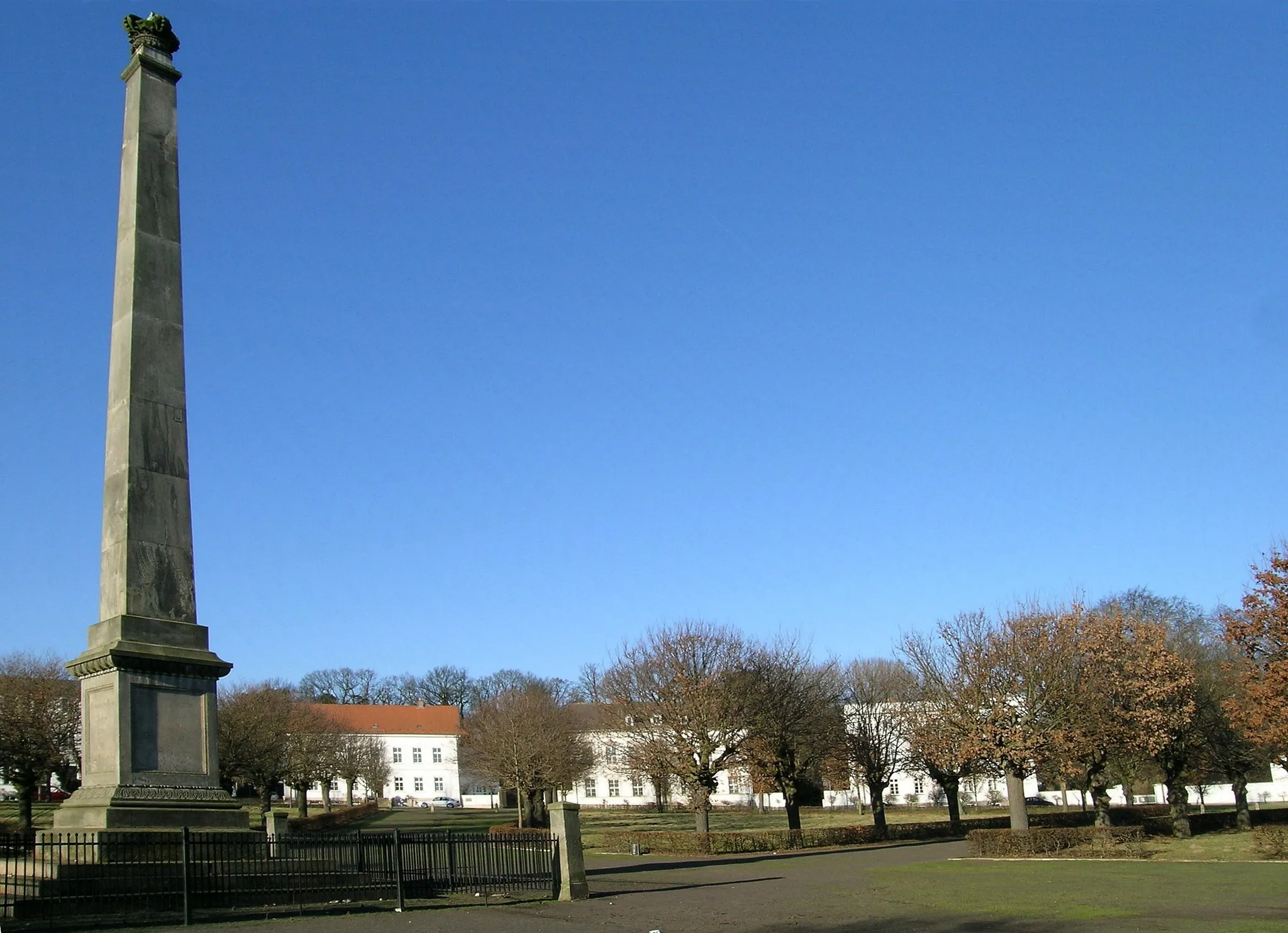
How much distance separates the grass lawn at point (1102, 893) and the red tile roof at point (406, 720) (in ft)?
336

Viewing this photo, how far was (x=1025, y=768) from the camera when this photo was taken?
35594 mm

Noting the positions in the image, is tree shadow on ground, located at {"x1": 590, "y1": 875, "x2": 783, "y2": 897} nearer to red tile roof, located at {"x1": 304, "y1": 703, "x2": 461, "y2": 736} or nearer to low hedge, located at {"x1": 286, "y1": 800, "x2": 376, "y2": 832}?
low hedge, located at {"x1": 286, "y1": 800, "x2": 376, "y2": 832}

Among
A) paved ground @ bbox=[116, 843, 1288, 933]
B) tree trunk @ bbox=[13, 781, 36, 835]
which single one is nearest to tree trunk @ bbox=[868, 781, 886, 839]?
paved ground @ bbox=[116, 843, 1288, 933]

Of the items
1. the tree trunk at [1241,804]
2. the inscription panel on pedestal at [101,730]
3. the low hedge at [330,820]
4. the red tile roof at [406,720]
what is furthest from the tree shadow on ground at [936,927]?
the red tile roof at [406,720]

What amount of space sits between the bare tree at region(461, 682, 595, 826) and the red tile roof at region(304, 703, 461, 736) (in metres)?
63.5

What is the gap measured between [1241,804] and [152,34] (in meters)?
47.8

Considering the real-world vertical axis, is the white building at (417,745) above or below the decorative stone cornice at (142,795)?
below

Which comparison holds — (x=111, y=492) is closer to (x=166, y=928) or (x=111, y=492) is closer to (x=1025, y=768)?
(x=166, y=928)

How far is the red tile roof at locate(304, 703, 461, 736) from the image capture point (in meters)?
126

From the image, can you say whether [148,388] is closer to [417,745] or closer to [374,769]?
[374,769]

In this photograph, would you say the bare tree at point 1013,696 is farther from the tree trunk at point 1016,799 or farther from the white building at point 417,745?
the white building at point 417,745

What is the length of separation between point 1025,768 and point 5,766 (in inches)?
1698

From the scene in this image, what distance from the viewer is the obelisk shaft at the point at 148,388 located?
57.4ft

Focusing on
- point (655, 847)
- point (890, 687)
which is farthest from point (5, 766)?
point (890, 687)
